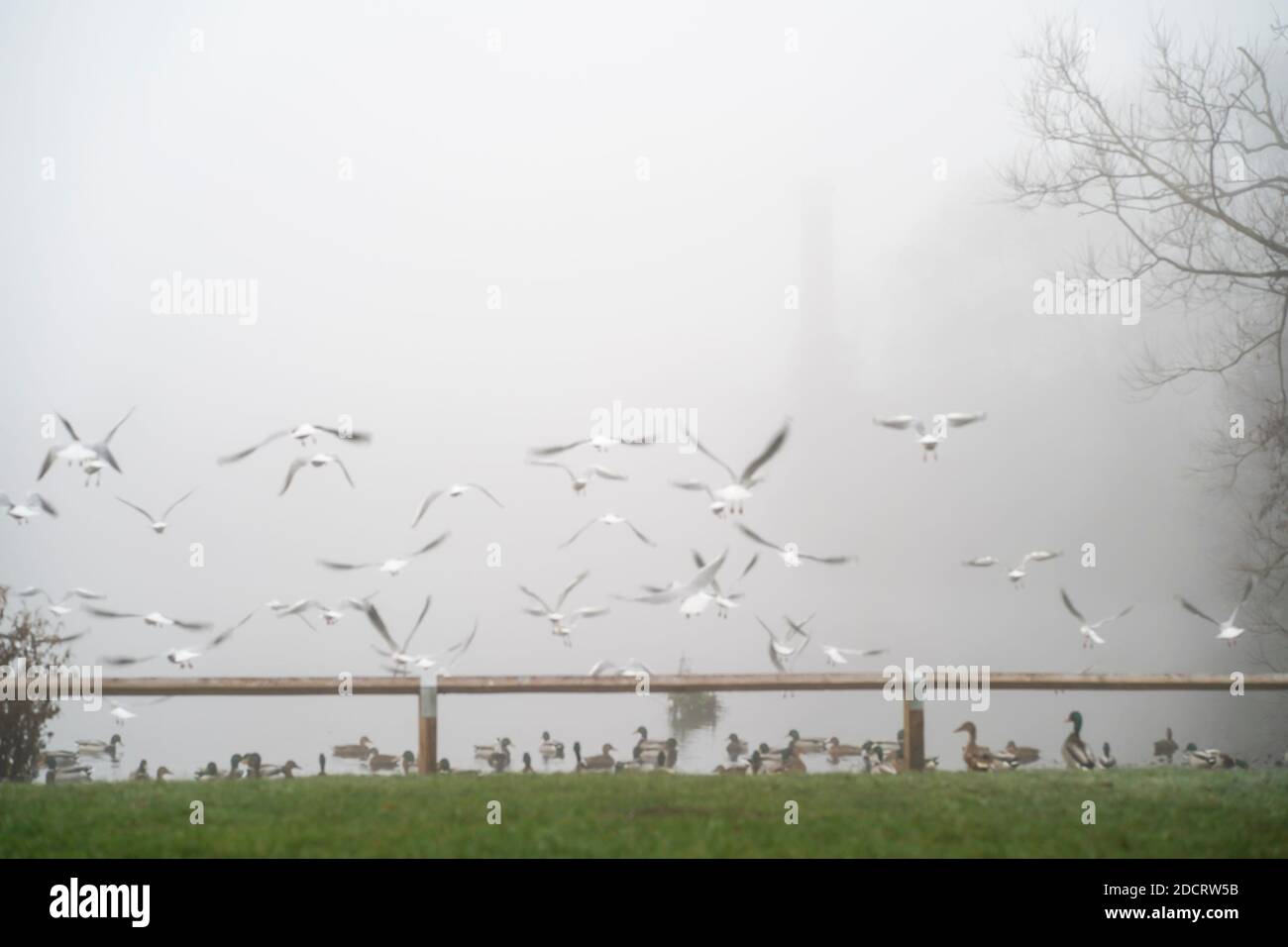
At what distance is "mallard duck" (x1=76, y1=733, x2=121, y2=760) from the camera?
39.0ft

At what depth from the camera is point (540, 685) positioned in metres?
9.32

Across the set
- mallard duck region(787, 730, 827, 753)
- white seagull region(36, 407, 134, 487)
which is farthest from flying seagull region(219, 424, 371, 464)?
mallard duck region(787, 730, 827, 753)

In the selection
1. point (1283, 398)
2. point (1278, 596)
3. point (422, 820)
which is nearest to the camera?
point (422, 820)

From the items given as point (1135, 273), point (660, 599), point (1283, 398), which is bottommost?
point (660, 599)

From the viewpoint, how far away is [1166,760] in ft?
44.9

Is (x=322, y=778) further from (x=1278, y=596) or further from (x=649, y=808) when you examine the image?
(x=1278, y=596)

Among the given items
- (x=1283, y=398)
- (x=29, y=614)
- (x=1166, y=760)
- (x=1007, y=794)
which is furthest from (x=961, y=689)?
(x=29, y=614)

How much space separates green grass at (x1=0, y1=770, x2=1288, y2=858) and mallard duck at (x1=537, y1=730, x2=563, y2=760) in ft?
17.5

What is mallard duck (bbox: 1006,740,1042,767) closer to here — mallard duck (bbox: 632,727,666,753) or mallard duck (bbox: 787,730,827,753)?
mallard duck (bbox: 787,730,827,753)

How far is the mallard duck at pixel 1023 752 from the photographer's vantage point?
12.4m

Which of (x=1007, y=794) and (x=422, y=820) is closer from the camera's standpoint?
(x=422, y=820)

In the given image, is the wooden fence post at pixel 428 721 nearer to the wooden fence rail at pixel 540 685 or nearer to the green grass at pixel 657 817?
the wooden fence rail at pixel 540 685

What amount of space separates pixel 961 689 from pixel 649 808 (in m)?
2.96
